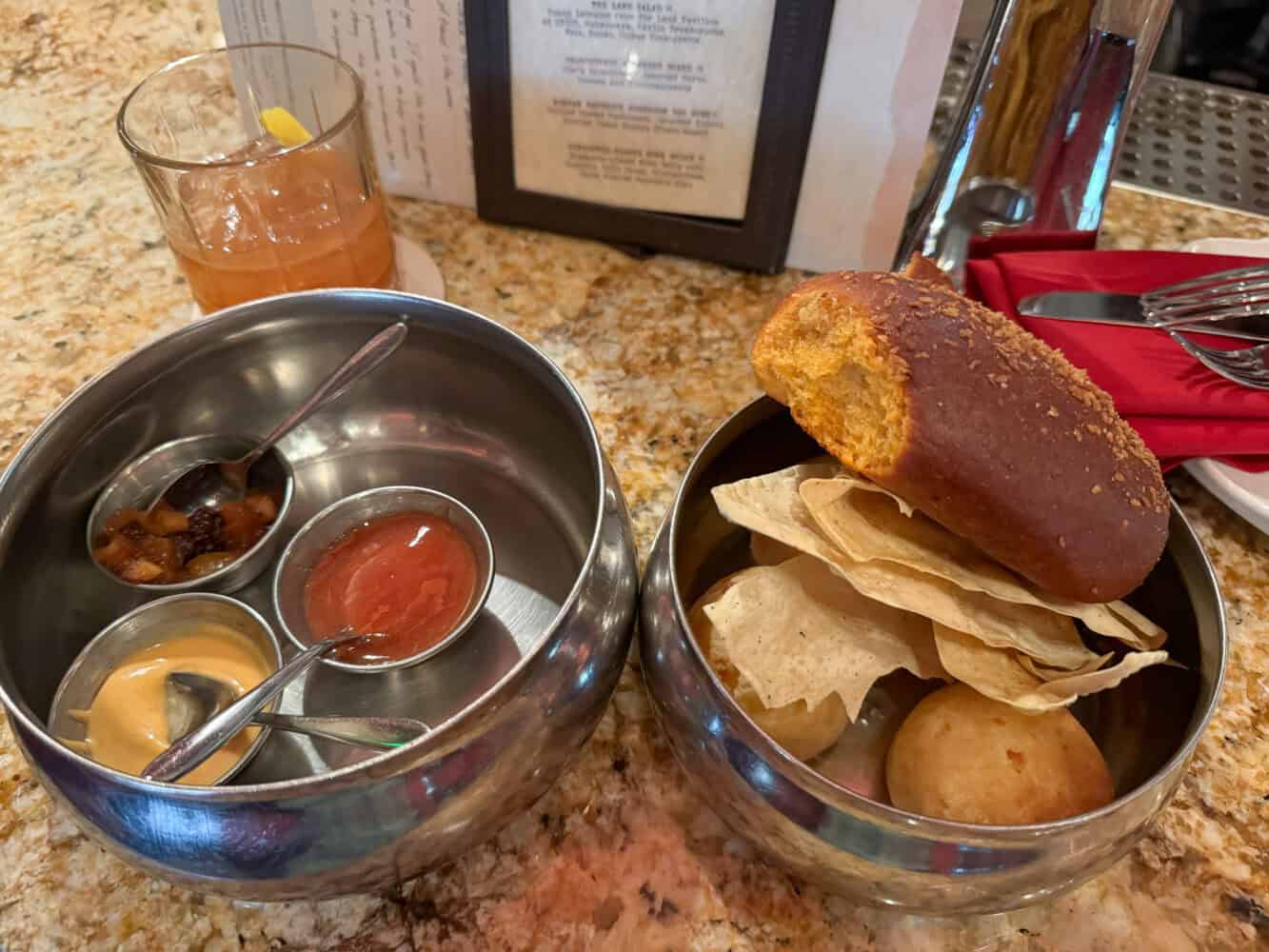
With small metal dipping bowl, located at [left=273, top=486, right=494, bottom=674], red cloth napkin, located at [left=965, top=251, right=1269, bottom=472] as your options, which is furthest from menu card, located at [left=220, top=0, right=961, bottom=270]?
small metal dipping bowl, located at [left=273, top=486, right=494, bottom=674]

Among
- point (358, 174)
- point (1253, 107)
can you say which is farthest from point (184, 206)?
point (1253, 107)

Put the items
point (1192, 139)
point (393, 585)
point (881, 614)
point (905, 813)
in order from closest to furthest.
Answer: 1. point (905, 813)
2. point (881, 614)
3. point (393, 585)
4. point (1192, 139)

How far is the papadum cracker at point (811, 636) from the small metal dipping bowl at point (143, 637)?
279 mm

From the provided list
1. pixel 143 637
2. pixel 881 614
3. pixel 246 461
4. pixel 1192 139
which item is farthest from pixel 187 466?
pixel 1192 139

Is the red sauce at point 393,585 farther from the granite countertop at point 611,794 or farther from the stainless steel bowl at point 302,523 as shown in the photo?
the granite countertop at point 611,794

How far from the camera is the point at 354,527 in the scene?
696 mm

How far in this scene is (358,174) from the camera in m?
0.78

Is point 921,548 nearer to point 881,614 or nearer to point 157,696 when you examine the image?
point 881,614

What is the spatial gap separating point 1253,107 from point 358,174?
982 millimetres

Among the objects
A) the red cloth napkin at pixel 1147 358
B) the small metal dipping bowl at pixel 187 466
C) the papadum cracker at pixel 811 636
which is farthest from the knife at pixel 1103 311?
the small metal dipping bowl at pixel 187 466

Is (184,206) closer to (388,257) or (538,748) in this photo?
(388,257)

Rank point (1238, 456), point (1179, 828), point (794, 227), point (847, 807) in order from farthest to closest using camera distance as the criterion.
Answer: point (794, 227) → point (1238, 456) → point (1179, 828) → point (847, 807)

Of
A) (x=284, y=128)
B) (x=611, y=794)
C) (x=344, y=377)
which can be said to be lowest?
(x=611, y=794)

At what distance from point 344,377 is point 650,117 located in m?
0.33
